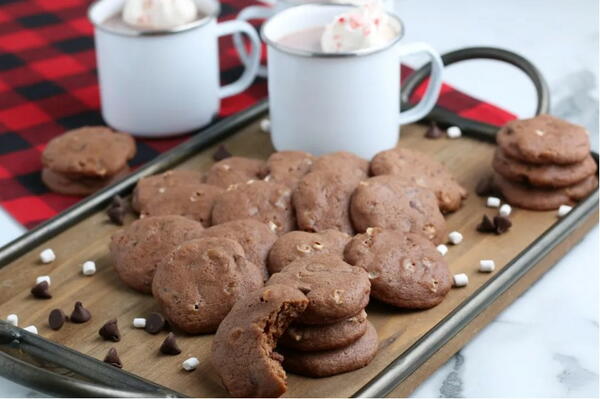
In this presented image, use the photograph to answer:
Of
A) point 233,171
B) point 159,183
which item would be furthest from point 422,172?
point 159,183

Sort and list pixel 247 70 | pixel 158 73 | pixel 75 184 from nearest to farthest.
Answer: pixel 75 184 < pixel 158 73 < pixel 247 70

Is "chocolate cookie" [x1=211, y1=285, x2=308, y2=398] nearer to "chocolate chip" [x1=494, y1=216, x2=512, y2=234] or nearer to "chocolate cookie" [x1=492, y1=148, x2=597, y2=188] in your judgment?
"chocolate chip" [x1=494, y1=216, x2=512, y2=234]

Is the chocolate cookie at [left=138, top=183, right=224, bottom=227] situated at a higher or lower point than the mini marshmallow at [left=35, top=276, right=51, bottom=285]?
higher

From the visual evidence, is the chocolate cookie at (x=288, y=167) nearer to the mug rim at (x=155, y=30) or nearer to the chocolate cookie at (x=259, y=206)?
the chocolate cookie at (x=259, y=206)

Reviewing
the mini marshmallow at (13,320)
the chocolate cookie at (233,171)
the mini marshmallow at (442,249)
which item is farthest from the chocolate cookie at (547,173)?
the mini marshmallow at (13,320)

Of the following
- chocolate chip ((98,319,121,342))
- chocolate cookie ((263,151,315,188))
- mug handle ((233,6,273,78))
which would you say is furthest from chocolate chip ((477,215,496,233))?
mug handle ((233,6,273,78))

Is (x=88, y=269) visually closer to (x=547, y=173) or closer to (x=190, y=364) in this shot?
(x=190, y=364)

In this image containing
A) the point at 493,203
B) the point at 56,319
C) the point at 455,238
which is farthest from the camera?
the point at 493,203
